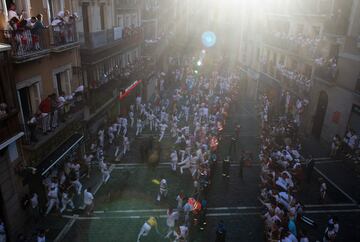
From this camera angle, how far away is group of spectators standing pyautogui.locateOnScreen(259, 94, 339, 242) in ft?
40.9

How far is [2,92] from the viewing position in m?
12.0

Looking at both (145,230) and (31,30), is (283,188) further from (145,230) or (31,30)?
(31,30)

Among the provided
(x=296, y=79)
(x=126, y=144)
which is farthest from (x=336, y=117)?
(x=126, y=144)

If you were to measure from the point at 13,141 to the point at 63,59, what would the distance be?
19.6 feet

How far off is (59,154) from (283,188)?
10763mm

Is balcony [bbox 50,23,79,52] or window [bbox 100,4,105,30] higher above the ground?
window [bbox 100,4,105,30]

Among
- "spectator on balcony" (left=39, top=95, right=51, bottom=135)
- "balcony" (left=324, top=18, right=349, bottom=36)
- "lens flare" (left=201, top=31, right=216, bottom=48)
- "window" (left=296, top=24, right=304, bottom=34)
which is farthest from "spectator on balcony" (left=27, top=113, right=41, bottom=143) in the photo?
"lens flare" (left=201, top=31, right=216, bottom=48)

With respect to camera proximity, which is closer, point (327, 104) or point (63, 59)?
point (63, 59)

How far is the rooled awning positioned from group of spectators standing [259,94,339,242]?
31.9ft

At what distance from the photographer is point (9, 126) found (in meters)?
12.0

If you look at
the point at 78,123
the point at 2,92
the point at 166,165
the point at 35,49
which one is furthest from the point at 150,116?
the point at 2,92

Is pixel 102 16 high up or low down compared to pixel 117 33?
up

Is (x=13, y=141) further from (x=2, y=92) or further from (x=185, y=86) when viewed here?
(x=185, y=86)

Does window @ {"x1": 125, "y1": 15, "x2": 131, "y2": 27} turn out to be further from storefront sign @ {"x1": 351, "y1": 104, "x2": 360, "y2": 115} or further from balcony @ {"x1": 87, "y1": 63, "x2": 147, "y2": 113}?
storefront sign @ {"x1": 351, "y1": 104, "x2": 360, "y2": 115}
